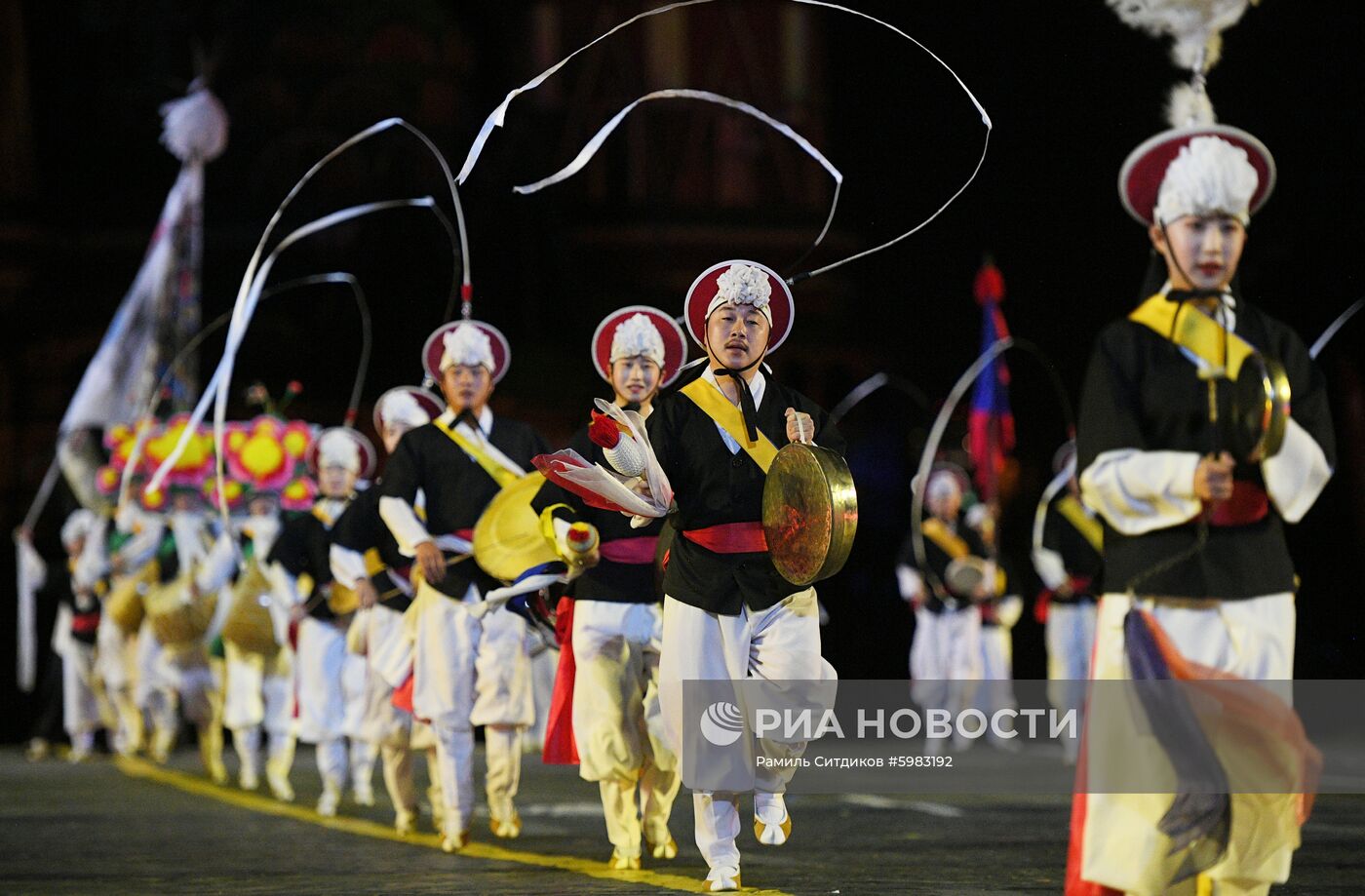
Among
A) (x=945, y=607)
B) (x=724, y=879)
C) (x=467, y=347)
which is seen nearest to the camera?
(x=724, y=879)

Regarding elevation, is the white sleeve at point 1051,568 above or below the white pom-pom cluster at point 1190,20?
below

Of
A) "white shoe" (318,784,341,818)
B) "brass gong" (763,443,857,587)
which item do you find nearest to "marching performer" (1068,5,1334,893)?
"brass gong" (763,443,857,587)

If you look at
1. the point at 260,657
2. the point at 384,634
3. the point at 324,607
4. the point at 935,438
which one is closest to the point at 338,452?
the point at 324,607

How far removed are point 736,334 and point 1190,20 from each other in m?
2.19

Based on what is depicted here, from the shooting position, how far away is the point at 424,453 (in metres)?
10.2

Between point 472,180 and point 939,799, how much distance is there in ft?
33.8

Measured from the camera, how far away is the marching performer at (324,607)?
1269 centimetres

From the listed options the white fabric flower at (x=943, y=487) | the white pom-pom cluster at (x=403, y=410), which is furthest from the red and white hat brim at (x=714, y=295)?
the white fabric flower at (x=943, y=487)

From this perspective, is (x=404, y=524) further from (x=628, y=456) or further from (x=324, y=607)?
(x=324, y=607)

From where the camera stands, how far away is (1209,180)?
589cm

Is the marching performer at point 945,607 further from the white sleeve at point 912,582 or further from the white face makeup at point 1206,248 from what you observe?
the white face makeup at point 1206,248

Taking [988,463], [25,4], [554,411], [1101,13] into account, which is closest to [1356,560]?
[988,463]

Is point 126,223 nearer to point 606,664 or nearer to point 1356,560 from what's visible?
point 1356,560

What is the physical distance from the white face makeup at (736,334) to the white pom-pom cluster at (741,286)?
1.0 inches
